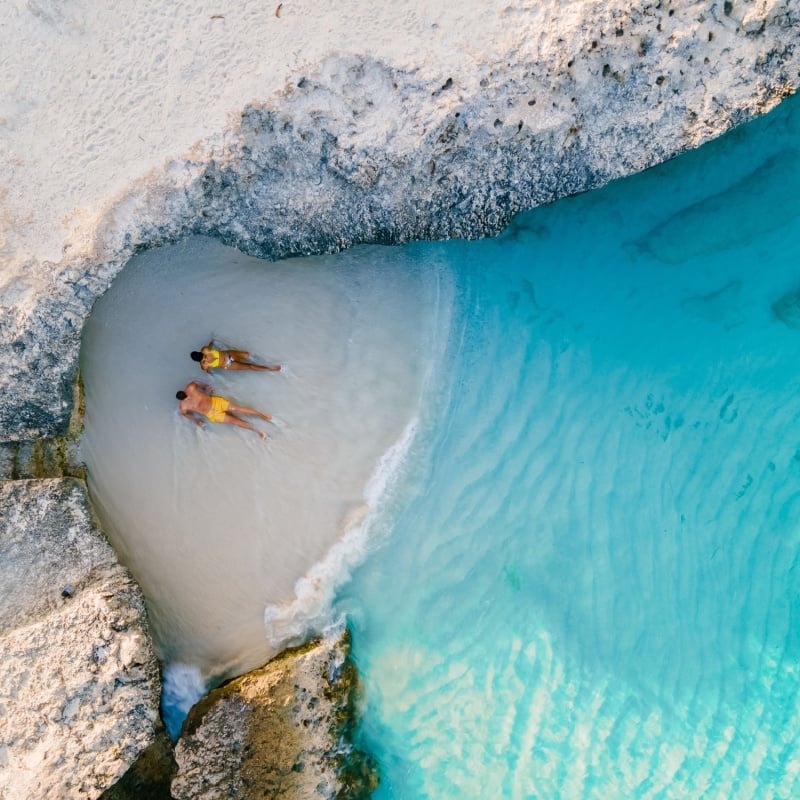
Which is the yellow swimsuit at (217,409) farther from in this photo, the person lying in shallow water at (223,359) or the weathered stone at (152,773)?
the weathered stone at (152,773)

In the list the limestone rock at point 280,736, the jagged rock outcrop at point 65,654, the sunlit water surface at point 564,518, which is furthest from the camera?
the sunlit water surface at point 564,518

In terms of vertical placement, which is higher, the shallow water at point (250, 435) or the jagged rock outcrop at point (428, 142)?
the jagged rock outcrop at point (428, 142)

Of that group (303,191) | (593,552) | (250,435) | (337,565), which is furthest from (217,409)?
(593,552)

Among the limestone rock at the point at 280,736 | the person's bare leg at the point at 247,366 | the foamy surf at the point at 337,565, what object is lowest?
the limestone rock at the point at 280,736

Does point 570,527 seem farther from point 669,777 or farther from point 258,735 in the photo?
point 258,735

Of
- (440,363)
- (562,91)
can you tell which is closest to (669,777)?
(440,363)

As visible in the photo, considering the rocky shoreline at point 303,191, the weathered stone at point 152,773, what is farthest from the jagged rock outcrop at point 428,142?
the weathered stone at point 152,773

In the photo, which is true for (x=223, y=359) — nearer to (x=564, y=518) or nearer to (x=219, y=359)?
(x=219, y=359)
